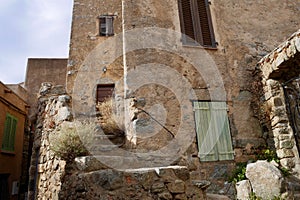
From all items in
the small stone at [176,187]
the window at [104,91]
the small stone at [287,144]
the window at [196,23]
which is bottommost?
the small stone at [176,187]

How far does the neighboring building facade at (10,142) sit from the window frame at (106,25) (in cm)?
356

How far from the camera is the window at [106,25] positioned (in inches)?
305

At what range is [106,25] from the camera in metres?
7.82

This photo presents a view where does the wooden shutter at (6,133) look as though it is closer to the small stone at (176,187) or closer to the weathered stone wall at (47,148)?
the weathered stone wall at (47,148)

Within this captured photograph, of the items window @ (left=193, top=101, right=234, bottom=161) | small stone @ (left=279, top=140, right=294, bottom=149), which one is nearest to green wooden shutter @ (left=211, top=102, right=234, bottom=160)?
window @ (left=193, top=101, right=234, bottom=161)

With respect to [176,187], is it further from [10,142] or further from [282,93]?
[10,142]

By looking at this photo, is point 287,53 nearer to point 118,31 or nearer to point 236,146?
point 236,146

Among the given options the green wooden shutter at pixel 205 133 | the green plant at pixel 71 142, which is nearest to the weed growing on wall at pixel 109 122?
the green plant at pixel 71 142

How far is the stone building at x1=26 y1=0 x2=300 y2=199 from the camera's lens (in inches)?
183

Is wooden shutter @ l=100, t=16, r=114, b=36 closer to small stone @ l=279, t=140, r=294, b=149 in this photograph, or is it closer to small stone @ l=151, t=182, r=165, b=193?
small stone @ l=279, t=140, r=294, b=149

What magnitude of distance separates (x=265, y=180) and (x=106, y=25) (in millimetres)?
6487

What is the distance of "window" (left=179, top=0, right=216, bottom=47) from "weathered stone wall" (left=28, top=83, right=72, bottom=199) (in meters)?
3.23

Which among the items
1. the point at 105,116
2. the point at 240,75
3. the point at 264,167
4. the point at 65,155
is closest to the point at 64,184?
the point at 65,155

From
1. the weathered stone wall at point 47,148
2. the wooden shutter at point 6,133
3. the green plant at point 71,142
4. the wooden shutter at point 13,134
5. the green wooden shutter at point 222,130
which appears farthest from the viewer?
the wooden shutter at point 13,134
